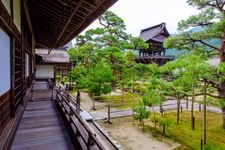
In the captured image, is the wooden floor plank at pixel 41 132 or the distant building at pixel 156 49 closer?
the wooden floor plank at pixel 41 132

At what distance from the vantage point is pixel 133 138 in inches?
379

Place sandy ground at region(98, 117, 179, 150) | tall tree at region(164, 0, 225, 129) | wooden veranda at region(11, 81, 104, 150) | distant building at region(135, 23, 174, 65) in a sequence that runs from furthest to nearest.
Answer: distant building at region(135, 23, 174, 65) < tall tree at region(164, 0, 225, 129) < sandy ground at region(98, 117, 179, 150) < wooden veranda at region(11, 81, 104, 150)

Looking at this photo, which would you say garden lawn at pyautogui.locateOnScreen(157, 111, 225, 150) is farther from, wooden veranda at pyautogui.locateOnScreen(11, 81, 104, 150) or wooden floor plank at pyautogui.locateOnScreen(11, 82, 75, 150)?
wooden floor plank at pyautogui.locateOnScreen(11, 82, 75, 150)

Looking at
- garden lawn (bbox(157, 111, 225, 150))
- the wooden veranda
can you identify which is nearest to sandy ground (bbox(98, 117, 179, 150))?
garden lawn (bbox(157, 111, 225, 150))

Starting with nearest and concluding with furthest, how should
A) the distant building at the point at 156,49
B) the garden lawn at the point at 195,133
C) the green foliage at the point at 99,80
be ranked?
the garden lawn at the point at 195,133, the green foliage at the point at 99,80, the distant building at the point at 156,49

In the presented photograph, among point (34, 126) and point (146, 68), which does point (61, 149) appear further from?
point (146, 68)

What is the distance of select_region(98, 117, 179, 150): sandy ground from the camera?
8.73 m

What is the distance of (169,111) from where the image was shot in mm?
15102

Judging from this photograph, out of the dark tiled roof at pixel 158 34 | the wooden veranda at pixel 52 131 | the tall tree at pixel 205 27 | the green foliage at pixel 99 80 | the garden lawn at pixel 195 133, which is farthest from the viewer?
the dark tiled roof at pixel 158 34

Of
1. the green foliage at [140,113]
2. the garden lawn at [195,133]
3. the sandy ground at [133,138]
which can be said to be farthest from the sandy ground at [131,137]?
the garden lawn at [195,133]

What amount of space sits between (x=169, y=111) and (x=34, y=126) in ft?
36.3

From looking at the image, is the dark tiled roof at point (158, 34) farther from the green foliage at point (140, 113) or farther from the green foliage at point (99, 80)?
the green foliage at point (140, 113)

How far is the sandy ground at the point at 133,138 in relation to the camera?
8727 millimetres

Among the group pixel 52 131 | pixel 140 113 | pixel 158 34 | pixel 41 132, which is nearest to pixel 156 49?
pixel 158 34
